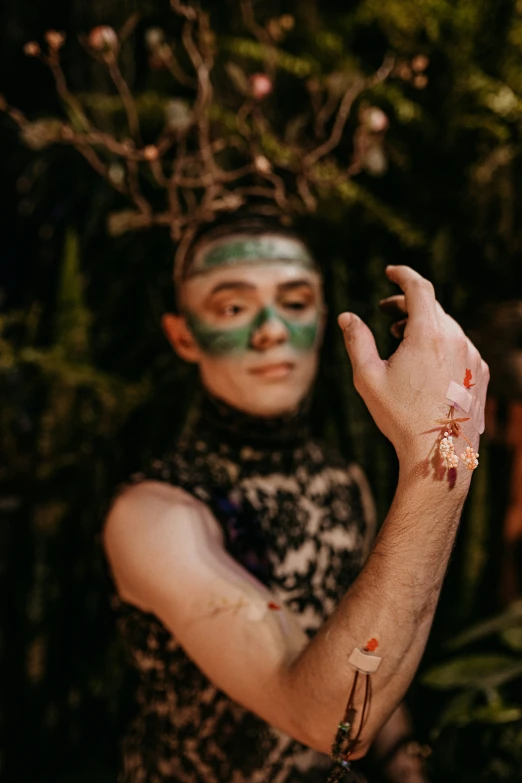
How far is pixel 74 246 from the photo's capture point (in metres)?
2.13

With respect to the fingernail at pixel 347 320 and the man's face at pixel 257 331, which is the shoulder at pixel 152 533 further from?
the fingernail at pixel 347 320

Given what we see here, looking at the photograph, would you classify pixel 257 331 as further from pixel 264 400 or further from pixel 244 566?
pixel 244 566

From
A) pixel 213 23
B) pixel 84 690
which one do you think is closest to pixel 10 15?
pixel 213 23

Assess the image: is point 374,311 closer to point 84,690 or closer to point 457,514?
point 457,514

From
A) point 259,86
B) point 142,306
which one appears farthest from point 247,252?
point 142,306

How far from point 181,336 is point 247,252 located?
26cm

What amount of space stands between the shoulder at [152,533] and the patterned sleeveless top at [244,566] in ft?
0.12

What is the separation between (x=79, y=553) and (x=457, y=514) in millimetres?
1568

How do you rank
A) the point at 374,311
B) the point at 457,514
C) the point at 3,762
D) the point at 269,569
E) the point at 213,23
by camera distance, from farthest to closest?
the point at 213,23 → the point at 3,762 → the point at 374,311 → the point at 269,569 → the point at 457,514

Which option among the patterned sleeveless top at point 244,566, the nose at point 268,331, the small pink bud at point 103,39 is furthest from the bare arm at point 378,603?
the small pink bud at point 103,39

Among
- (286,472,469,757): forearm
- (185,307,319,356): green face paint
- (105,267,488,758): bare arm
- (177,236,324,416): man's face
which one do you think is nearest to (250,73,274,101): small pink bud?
(177,236,324,416): man's face

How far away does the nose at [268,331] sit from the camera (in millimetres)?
1327

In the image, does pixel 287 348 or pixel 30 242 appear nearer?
pixel 287 348

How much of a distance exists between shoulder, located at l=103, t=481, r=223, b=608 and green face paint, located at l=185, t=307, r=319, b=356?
30cm
